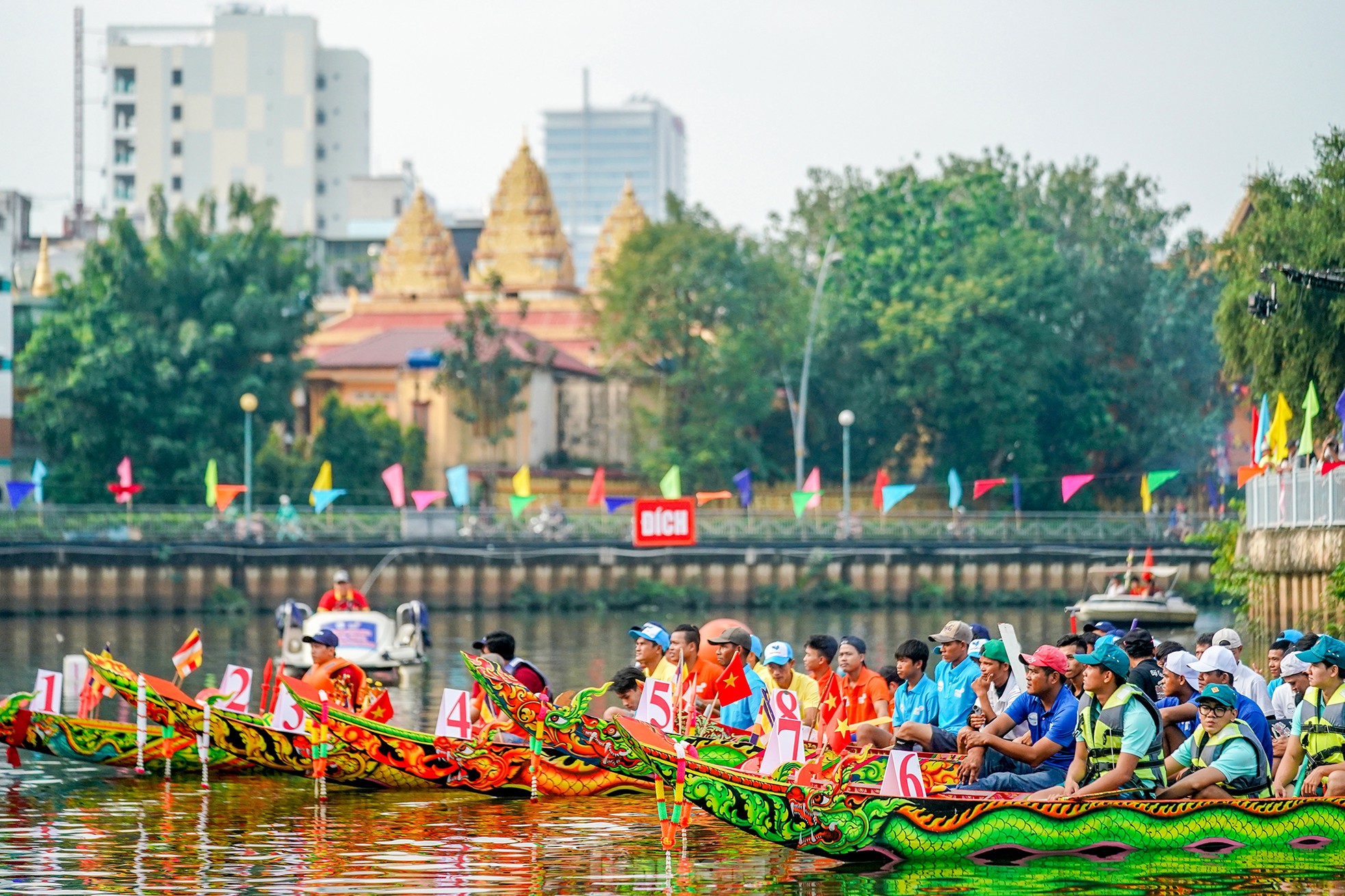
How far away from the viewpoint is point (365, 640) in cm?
3684

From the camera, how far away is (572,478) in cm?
7569

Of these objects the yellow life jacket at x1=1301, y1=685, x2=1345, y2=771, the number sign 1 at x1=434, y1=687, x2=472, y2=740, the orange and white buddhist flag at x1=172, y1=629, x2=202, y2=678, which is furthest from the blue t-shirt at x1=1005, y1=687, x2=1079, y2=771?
the orange and white buddhist flag at x1=172, y1=629, x2=202, y2=678

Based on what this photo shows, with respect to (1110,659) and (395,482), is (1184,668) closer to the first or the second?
(1110,659)

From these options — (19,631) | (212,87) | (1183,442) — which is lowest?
(19,631)

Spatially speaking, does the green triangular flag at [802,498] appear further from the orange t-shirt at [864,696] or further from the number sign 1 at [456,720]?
the orange t-shirt at [864,696]

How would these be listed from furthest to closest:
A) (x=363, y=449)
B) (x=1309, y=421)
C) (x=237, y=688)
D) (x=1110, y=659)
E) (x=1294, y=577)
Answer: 1. (x=363, y=449)
2. (x=1309, y=421)
3. (x=1294, y=577)
4. (x=237, y=688)
5. (x=1110, y=659)

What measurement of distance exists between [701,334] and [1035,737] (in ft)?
195

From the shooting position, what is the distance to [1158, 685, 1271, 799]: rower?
15.2 metres

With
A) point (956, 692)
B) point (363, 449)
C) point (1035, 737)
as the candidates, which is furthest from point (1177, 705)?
point (363, 449)

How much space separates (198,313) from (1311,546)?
47.4 meters

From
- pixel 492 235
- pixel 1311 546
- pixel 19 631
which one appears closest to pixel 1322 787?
pixel 1311 546

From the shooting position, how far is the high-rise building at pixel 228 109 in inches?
4761

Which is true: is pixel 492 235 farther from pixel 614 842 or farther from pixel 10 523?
pixel 614 842

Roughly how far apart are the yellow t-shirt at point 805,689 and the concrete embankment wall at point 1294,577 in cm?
1492
